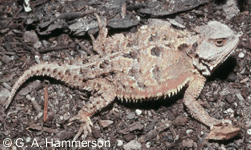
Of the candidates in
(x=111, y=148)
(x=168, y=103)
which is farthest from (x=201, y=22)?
(x=111, y=148)

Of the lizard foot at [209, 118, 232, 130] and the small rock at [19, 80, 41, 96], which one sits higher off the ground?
the small rock at [19, 80, 41, 96]

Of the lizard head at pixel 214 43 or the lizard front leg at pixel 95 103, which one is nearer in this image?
the lizard head at pixel 214 43

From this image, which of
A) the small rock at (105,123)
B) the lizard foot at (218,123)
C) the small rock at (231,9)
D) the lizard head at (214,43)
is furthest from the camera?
the small rock at (231,9)

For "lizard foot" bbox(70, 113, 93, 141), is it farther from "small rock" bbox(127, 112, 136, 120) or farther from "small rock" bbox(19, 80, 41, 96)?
"small rock" bbox(19, 80, 41, 96)

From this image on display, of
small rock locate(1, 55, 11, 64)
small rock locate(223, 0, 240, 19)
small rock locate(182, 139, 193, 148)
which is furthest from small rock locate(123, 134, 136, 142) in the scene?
small rock locate(223, 0, 240, 19)

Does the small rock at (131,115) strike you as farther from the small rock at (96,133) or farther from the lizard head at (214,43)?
the lizard head at (214,43)

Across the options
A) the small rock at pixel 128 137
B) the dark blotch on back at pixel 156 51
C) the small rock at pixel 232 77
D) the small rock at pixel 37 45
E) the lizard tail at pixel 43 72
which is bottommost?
the small rock at pixel 128 137

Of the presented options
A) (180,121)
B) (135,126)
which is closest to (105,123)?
(135,126)

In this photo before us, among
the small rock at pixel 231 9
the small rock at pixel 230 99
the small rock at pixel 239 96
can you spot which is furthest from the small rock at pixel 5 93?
the small rock at pixel 231 9
